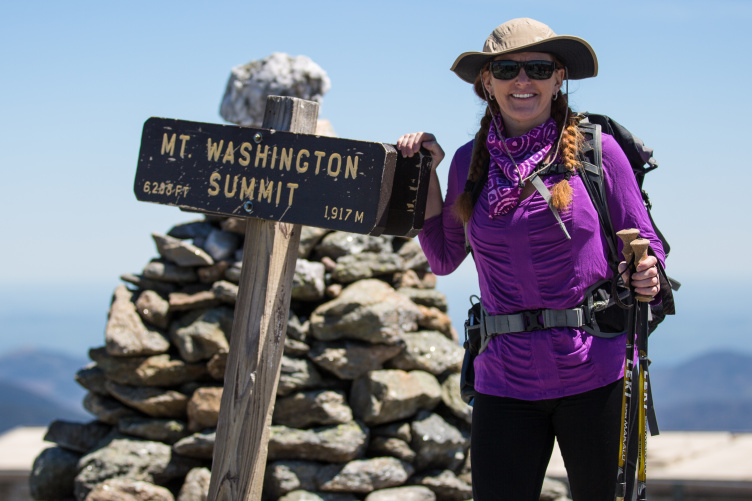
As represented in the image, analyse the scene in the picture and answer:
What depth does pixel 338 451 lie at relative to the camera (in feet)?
20.3

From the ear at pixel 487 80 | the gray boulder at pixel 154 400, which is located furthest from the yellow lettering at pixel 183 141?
the gray boulder at pixel 154 400

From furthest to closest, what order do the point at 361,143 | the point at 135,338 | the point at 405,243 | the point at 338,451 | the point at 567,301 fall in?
the point at 405,243, the point at 135,338, the point at 338,451, the point at 361,143, the point at 567,301

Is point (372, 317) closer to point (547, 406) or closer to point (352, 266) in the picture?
point (352, 266)

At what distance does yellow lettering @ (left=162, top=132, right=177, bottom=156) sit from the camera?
4.04m

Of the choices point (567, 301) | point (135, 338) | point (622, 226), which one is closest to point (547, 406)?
point (567, 301)

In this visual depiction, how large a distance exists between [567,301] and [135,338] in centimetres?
422

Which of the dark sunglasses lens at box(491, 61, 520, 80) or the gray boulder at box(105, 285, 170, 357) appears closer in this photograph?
the dark sunglasses lens at box(491, 61, 520, 80)

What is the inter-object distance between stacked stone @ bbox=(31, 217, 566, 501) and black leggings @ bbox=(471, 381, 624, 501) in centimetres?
283

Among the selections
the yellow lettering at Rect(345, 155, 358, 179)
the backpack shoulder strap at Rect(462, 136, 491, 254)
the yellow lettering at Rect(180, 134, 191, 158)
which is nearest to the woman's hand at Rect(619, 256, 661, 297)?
the backpack shoulder strap at Rect(462, 136, 491, 254)

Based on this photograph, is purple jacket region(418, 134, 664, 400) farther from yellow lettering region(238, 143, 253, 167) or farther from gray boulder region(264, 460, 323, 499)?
gray boulder region(264, 460, 323, 499)

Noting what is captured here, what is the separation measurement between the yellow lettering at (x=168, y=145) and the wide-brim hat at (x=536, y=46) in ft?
4.58

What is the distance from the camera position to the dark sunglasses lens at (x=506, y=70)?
3.58 metres

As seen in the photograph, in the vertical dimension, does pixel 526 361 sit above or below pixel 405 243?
below

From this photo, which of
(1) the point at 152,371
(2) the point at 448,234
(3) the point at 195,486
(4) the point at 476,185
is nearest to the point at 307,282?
(1) the point at 152,371
